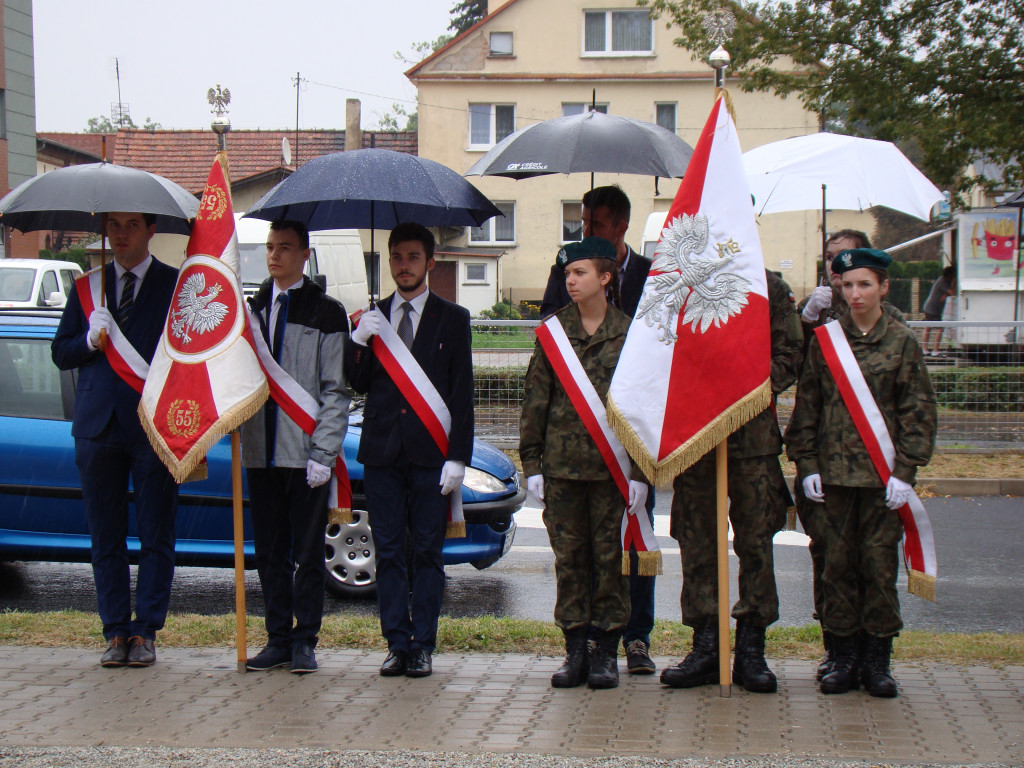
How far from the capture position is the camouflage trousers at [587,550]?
15.1ft

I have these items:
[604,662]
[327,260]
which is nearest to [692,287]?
[604,662]

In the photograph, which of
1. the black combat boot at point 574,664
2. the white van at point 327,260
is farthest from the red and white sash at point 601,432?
the white van at point 327,260

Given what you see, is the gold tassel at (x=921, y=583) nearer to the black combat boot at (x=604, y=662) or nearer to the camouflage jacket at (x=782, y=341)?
the camouflage jacket at (x=782, y=341)

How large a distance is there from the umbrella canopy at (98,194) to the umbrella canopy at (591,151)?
1417 mm

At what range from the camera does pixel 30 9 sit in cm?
2636

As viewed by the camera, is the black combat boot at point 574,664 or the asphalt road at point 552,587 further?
the asphalt road at point 552,587

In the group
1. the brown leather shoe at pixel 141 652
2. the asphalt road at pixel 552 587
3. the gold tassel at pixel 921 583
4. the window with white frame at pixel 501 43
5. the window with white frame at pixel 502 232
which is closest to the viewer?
the gold tassel at pixel 921 583

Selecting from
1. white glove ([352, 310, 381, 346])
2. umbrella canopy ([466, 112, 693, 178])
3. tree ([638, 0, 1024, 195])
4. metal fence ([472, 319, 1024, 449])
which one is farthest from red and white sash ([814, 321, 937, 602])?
tree ([638, 0, 1024, 195])

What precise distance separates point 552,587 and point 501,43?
3201 centimetres

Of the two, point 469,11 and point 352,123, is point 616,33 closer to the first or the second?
point 352,123

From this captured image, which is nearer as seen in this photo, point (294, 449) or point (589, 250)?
point (589, 250)

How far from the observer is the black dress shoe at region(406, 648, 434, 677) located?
484 cm

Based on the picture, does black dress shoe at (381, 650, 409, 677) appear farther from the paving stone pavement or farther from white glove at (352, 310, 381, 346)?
white glove at (352, 310, 381, 346)

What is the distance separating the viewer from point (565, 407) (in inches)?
183
